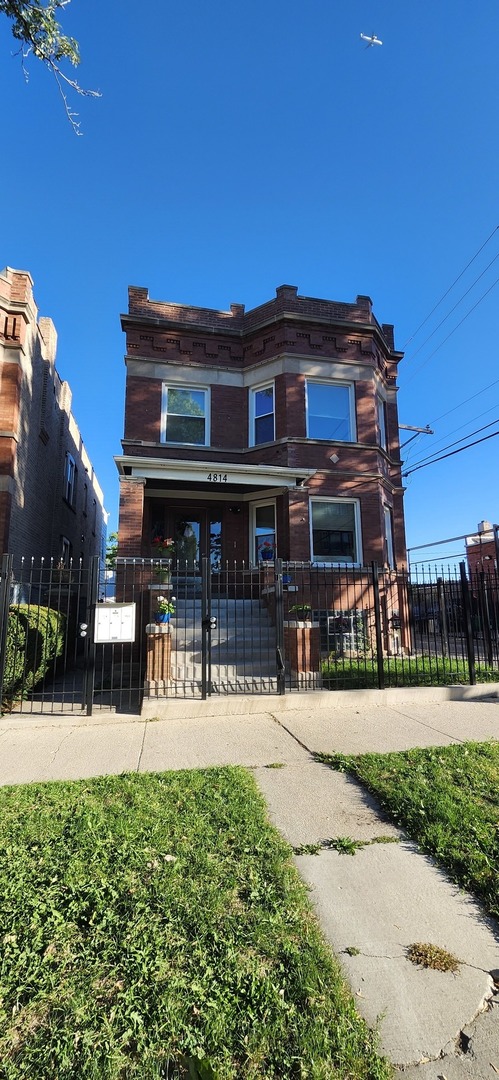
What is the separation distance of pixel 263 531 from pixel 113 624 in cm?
672

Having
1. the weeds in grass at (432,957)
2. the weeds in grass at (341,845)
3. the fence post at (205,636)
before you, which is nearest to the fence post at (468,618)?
the fence post at (205,636)

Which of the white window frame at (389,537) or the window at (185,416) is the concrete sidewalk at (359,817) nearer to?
the white window frame at (389,537)

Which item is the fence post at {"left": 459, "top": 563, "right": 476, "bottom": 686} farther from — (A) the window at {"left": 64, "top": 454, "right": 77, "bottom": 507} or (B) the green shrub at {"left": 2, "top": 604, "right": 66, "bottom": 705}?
(A) the window at {"left": 64, "top": 454, "right": 77, "bottom": 507}

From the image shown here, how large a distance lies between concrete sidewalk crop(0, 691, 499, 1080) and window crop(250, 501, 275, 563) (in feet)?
20.0

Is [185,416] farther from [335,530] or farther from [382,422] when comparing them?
[382,422]

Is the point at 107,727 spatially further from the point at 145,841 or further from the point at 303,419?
the point at 303,419

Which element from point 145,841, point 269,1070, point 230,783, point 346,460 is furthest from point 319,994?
point 346,460

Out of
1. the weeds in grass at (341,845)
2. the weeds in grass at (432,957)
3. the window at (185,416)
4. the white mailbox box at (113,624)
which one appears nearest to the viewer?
the weeds in grass at (432,957)

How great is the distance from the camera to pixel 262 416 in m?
13.9

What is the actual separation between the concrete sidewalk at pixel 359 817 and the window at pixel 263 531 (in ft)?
20.0

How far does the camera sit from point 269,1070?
1.75m

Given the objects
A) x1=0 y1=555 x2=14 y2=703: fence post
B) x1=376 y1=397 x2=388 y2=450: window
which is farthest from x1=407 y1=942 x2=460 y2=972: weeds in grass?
x1=376 y1=397 x2=388 y2=450: window

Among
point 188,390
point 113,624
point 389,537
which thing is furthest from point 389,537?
point 113,624

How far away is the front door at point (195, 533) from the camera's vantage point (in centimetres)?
1353
